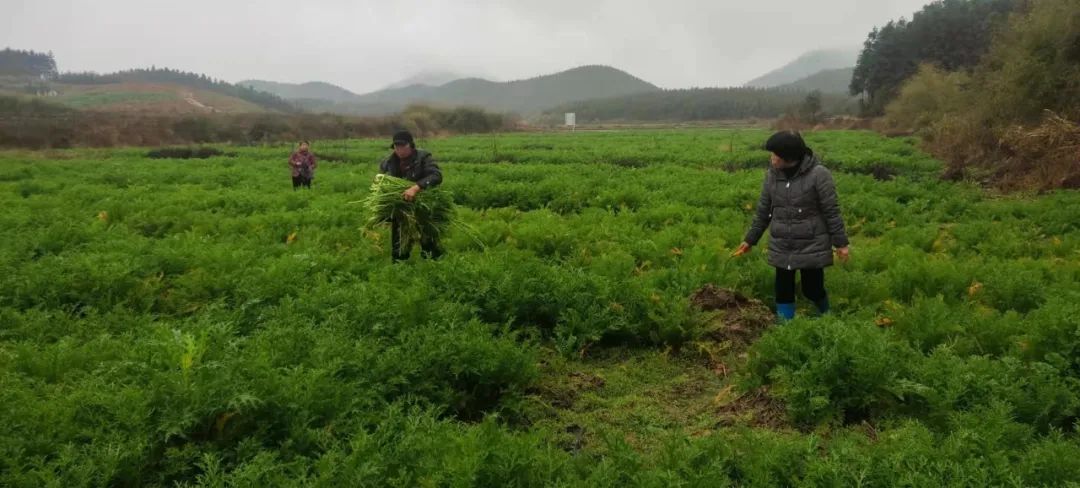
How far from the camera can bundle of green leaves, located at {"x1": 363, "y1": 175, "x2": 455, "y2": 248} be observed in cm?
772

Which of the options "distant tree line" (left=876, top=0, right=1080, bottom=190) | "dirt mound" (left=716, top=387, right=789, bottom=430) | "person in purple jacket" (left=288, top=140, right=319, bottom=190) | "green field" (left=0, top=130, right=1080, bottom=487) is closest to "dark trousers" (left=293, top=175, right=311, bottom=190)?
"person in purple jacket" (left=288, top=140, right=319, bottom=190)

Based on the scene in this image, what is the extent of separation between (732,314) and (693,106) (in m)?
151

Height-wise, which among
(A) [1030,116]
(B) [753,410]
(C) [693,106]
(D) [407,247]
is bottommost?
(B) [753,410]

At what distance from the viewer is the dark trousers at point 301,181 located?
652 inches

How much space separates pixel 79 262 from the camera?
7.11m

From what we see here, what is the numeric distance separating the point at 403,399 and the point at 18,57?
25274cm

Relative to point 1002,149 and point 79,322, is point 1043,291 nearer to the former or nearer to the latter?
point 79,322

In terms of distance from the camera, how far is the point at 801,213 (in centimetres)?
583

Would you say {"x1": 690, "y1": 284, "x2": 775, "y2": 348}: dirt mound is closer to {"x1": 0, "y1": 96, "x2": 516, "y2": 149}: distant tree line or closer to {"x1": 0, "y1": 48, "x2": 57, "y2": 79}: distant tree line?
{"x1": 0, "y1": 96, "x2": 516, "y2": 149}: distant tree line

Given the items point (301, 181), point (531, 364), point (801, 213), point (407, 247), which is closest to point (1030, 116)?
point (801, 213)

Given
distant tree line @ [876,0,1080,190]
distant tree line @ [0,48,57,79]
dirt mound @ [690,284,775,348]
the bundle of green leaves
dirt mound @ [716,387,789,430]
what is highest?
distant tree line @ [0,48,57,79]

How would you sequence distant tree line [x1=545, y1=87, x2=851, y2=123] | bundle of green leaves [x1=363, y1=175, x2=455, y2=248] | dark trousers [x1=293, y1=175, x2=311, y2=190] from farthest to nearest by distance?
distant tree line [x1=545, y1=87, x2=851, y2=123], dark trousers [x1=293, y1=175, x2=311, y2=190], bundle of green leaves [x1=363, y1=175, x2=455, y2=248]

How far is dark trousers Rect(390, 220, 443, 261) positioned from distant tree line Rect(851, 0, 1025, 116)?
73.0 meters

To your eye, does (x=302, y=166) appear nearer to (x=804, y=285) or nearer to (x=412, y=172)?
(x=412, y=172)
